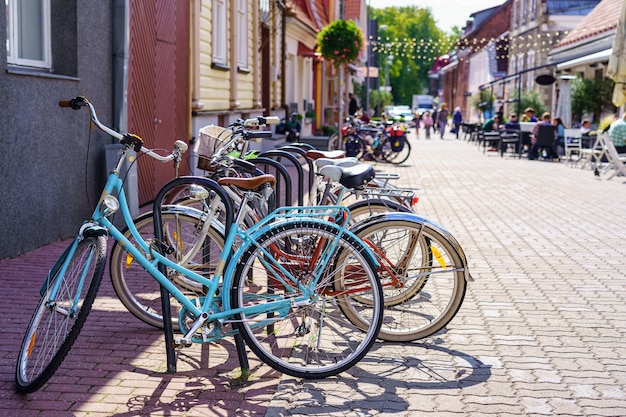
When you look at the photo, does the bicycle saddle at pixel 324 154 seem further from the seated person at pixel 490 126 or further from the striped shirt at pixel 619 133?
the seated person at pixel 490 126

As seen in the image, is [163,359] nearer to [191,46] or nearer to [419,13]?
[191,46]

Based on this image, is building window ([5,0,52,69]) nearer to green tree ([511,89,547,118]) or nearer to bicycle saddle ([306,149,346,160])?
bicycle saddle ([306,149,346,160])

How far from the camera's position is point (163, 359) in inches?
187

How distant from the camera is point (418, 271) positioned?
16.8 ft

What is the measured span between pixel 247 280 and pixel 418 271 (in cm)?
114

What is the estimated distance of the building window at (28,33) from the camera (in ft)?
25.9

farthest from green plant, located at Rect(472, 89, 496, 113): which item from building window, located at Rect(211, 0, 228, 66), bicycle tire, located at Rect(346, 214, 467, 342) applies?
bicycle tire, located at Rect(346, 214, 467, 342)

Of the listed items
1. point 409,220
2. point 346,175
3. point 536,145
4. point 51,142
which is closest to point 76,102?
point 346,175

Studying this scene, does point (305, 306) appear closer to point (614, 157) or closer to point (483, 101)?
point (614, 157)

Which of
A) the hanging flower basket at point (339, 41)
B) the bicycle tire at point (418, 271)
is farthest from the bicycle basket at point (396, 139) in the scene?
the bicycle tire at point (418, 271)

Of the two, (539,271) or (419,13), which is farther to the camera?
(419,13)

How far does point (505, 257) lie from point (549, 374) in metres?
3.75

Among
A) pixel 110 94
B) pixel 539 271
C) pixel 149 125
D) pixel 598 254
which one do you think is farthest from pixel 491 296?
pixel 149 125

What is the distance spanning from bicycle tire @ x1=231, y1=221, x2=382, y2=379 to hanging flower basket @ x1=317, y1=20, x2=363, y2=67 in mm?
21823
